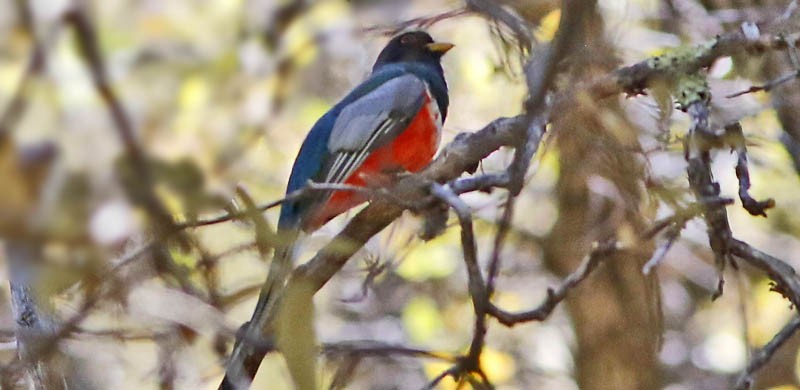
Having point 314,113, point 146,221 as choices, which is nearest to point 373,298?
point 314,113

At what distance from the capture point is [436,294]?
5.90 meters

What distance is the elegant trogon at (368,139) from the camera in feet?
12.7

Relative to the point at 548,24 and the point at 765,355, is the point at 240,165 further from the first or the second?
the point at 548,24

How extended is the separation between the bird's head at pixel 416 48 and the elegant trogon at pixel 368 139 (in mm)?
368

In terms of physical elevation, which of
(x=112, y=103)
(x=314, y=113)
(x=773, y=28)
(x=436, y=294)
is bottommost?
(x=436, y=294)

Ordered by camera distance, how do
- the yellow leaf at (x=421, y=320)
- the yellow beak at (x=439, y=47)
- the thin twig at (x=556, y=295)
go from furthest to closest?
the yellow leaf at (x=421, y=320) < the yellow beak at (x=439, y=47) < the thin twig at (x=556, y=295)

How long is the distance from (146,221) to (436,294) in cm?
383

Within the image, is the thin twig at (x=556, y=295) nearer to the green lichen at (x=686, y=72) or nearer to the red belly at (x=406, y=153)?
the green lichen at (x=686, y=72)

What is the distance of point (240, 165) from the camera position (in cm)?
249

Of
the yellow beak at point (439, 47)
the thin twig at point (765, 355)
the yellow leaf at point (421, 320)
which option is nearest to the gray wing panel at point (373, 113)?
the yellow beak at point (439, 47)

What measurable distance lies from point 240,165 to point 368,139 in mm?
1649

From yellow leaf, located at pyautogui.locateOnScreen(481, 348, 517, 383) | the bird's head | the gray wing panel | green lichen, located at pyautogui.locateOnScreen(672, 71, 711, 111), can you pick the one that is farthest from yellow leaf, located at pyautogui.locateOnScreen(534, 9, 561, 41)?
yellow leaf, located at pyautogui.locateOnScreen(481, 348, 517, 383)

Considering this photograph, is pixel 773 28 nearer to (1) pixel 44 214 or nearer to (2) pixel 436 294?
(1) pixel 44 214

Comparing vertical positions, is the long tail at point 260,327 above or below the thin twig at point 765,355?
above
